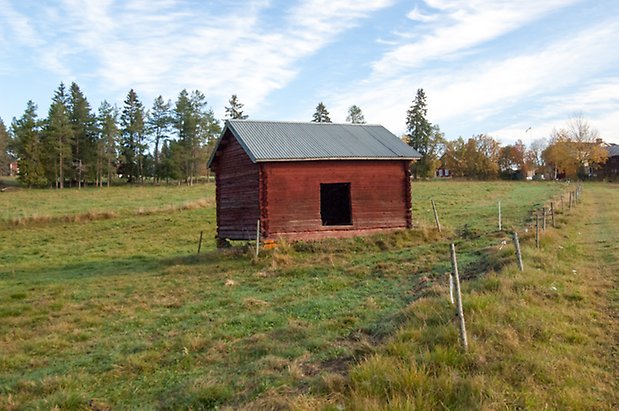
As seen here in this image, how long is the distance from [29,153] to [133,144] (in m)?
13.6

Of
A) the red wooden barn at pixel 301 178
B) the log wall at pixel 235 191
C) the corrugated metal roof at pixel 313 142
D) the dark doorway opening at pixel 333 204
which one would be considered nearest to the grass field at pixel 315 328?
the red wooden barn at pixel 301 178

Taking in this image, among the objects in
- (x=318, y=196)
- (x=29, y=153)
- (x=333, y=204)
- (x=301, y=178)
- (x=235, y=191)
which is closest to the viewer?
(x=301, y=178)

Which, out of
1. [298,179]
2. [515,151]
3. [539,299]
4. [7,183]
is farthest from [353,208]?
[515,151]

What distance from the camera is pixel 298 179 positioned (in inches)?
840

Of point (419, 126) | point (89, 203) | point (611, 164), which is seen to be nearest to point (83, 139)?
point (89, 203)

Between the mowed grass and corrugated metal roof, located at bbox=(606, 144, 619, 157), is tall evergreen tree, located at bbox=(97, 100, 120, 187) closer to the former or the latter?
the mowed grass

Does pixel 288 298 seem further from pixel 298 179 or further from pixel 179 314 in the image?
pixel 298 179

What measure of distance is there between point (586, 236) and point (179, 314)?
53.4ft

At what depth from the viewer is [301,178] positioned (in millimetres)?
21391

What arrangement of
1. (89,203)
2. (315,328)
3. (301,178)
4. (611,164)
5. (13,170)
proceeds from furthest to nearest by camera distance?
1. (13,170)
2. (611,164)
3. (89,203)
4. (301,178)
5. (315,328)

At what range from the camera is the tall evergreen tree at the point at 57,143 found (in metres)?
60.1

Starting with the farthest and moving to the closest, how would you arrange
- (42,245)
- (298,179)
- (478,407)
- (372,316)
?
(42,245), (298,179), (372,316), (478,407)

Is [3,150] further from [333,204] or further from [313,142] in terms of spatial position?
[313,142]

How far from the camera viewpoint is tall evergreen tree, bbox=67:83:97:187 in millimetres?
63406
